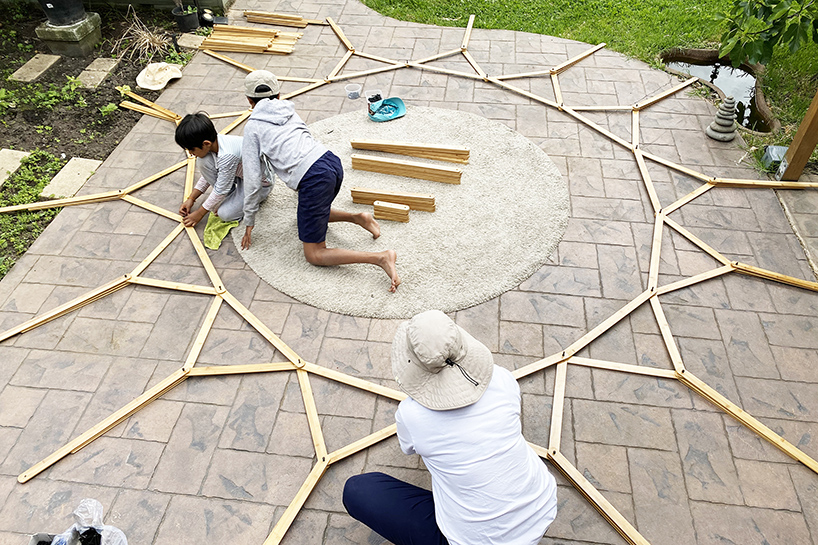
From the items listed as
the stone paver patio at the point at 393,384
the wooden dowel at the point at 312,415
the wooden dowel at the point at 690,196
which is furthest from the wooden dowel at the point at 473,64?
the wooden dowel at the point at 312,415

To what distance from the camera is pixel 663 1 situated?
7.07m

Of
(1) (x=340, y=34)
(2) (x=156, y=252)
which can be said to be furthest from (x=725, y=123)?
(2) (x=156, y=252)

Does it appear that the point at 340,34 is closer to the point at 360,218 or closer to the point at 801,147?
the point at 360,218

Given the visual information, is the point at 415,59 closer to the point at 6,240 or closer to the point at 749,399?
the point at 6,240

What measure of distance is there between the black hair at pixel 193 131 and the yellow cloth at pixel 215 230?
28.3 inches

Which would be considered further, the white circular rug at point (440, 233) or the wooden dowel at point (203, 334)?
the white circular rug at point (440, 233)

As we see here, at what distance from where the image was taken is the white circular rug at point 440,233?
4.07m

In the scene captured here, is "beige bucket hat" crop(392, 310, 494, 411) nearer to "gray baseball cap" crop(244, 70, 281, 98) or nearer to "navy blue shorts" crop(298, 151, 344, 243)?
"navy blue shorts" crop(298, 151, 344, 243)

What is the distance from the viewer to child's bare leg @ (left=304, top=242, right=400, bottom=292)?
159 inches

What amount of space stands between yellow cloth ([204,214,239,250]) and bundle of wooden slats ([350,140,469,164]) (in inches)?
56.2

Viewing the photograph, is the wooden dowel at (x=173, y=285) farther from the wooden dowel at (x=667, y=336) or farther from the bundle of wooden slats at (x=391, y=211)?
the wooden dowel at (x=667, y=336)

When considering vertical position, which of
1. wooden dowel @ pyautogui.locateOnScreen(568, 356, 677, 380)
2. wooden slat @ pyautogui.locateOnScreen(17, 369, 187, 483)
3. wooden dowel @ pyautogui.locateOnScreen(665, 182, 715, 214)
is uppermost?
wooden dowel @ pyautogui.locateOnScreen(665, 182, 715, 214)

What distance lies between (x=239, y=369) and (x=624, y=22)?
6.19m

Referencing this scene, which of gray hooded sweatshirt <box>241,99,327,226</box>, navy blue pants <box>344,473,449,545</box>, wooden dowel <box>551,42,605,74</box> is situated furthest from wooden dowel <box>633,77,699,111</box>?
navy blue pants <box>344,473,449,545</box>
